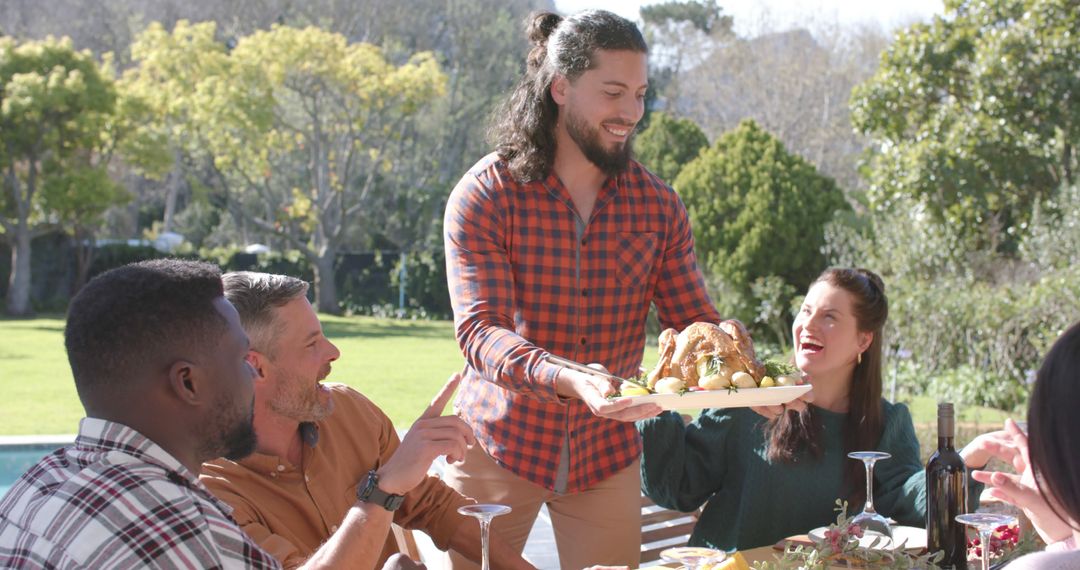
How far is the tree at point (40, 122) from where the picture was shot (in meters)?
21.8

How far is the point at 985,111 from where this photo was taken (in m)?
11.2

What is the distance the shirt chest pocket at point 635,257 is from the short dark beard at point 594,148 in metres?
0.21

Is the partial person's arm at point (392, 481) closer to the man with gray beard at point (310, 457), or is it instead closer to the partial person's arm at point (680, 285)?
the man with gray beard at point (310, 457)

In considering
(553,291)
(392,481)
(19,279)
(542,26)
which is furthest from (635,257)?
(19,279)

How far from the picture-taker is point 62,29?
133 feet

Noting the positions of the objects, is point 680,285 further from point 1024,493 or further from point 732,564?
point 1024,493

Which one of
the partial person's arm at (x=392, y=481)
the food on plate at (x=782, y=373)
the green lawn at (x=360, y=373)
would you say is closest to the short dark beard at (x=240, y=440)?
the partial person's arm at (x=392, y=481)

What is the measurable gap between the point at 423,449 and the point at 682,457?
3.98 ft

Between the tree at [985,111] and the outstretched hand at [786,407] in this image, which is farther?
the tree at [985,111]

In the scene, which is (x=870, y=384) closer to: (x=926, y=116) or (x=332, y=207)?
(x=926, y=116)

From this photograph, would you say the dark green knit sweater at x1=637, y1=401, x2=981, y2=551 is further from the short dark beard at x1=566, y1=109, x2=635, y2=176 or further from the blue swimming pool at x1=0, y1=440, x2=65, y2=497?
the blue swimming pool at x1=0, y1=440, x2=65, y2=497

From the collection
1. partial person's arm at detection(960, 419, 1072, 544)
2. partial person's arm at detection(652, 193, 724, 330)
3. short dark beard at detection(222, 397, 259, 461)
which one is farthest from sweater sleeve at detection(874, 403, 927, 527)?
short dark beard at detection(222, 397, 259, 461)

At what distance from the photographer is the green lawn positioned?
9.89 m

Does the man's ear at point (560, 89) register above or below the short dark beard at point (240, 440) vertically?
above
